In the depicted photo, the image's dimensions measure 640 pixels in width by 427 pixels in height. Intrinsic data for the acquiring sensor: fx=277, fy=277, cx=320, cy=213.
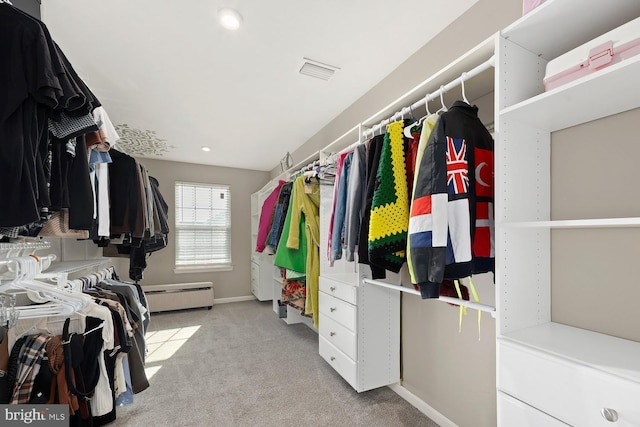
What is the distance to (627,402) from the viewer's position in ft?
2.27

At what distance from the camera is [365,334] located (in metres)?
1.92

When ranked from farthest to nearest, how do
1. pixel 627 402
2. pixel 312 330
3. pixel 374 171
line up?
pixel 312 330 < pixel 374 171 < pixel 627 402

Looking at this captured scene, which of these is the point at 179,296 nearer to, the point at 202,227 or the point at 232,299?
the point at 232,299

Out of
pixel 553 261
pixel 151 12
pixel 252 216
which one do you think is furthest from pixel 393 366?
pixel 252 216

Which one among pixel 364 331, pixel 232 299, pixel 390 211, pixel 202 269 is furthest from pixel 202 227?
pixel 390 211

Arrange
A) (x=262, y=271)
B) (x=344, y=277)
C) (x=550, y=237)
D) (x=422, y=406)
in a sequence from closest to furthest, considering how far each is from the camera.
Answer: (x=550, y=237) → (x=422, y=406) → (x=344, y=277) → (x=262, y=271)

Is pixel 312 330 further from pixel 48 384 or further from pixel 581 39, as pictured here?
pixel 581 39

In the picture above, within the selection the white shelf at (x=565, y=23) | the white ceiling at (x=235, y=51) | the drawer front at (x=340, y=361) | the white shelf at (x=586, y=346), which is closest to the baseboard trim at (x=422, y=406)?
the drawer front at (x=340, y=361)

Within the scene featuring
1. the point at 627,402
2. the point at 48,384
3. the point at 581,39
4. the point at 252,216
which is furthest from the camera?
the point at 252,216

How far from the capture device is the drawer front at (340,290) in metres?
1.92

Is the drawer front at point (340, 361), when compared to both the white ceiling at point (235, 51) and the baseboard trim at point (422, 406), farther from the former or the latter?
the white ceiling at point (235, 51)

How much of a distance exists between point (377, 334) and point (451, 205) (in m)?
1.28

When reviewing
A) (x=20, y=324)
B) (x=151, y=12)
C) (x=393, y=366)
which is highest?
(x=151, y=12)

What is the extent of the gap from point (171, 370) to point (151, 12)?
2.71 metres
